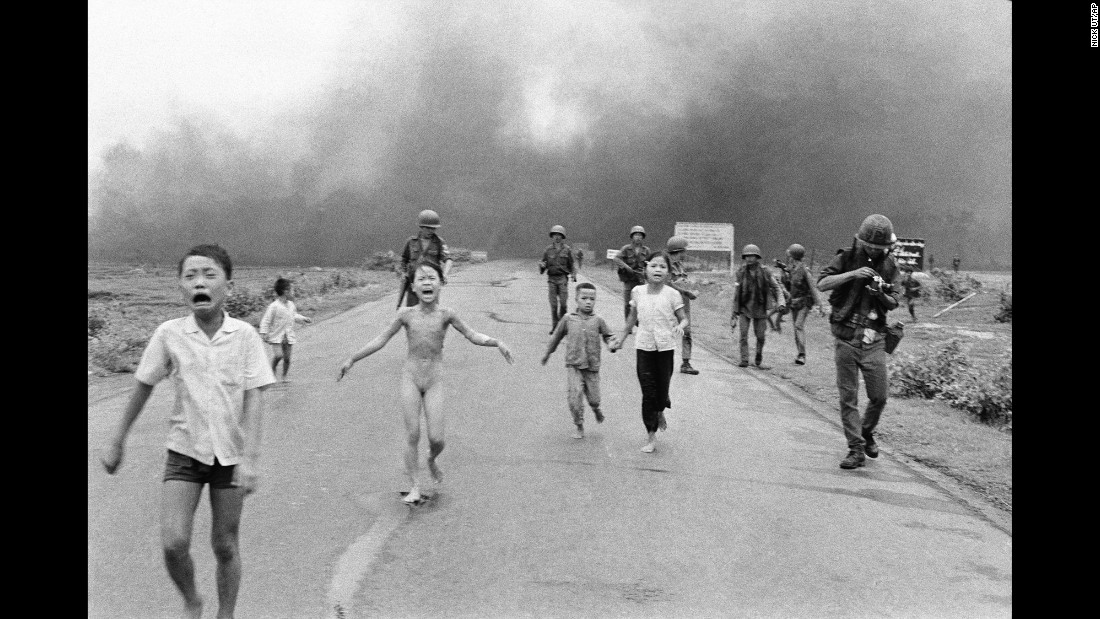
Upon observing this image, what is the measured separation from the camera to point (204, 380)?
12.6ft

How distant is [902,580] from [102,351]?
12.5m

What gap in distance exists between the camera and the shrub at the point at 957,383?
1014 centimetres

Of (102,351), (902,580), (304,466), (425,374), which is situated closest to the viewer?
(902,580)

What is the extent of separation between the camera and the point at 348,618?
3.94 meters

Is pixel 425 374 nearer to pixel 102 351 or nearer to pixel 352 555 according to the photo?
pixel 352 555

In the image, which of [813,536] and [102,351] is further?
[102,351]

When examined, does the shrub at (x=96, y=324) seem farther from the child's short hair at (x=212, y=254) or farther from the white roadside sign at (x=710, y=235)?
the white roadside sign at (x=710, y=235)

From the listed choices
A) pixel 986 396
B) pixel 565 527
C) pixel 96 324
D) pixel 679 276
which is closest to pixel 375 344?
pixel 565 527

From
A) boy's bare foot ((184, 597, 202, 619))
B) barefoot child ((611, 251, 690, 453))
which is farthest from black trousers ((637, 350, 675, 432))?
boy's bare foot ((184, 597, 202, 619))

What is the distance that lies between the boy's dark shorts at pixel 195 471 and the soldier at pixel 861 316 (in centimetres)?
507

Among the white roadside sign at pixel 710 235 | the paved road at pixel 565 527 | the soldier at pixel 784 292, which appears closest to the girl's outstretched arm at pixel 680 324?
the paved road at pixel 565 527

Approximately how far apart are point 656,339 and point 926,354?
693 cm
